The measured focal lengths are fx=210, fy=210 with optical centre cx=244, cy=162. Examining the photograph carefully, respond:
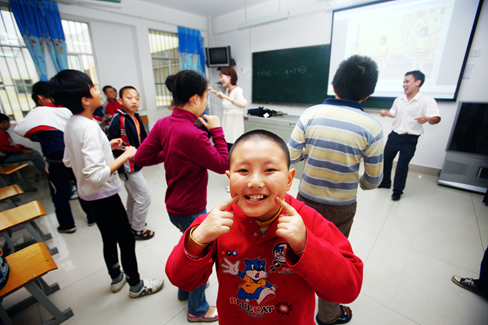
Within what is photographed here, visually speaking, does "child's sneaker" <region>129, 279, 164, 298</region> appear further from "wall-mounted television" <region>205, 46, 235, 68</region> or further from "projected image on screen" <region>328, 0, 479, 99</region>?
"wall-mounted television" <region>205, 46, 235, 68</region>

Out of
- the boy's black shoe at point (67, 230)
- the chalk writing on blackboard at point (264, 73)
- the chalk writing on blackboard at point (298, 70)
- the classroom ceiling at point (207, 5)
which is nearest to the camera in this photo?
the boy's black shoe at point (67, 230)

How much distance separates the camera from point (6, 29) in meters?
3.59

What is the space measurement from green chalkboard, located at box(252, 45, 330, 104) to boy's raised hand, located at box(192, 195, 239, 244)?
4498 mm

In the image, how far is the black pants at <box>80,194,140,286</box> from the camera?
1334 millimetres

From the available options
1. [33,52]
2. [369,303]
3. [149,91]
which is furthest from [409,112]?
[33,52]

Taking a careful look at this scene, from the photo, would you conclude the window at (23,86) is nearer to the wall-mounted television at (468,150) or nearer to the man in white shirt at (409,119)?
the man in white shirt at (409,119)

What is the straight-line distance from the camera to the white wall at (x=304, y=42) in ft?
9.96

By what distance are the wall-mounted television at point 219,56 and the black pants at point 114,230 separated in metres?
5.22

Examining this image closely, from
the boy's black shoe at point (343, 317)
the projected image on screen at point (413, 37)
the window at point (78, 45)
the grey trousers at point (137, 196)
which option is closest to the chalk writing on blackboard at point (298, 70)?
the projected image on screen at point (413, 37)

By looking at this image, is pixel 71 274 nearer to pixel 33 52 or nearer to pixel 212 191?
pixel 212 191

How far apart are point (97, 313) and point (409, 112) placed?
3923mm

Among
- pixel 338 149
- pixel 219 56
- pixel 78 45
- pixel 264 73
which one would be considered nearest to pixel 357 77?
pixel 338 149

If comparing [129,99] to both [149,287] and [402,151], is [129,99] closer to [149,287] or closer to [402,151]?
[149,287]

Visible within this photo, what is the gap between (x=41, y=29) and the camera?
3.66 meters
